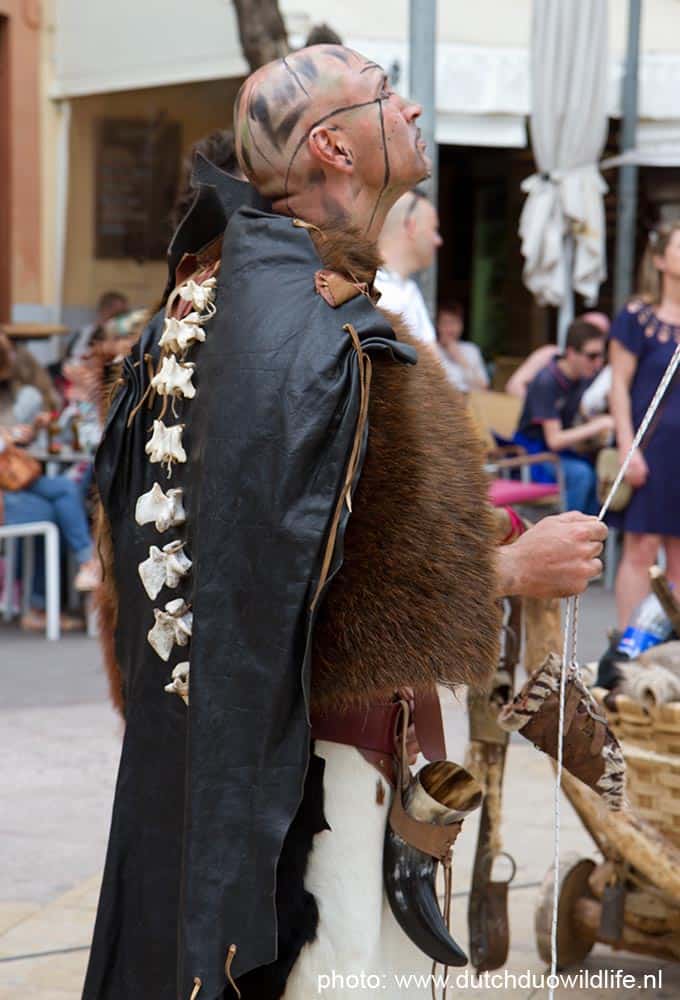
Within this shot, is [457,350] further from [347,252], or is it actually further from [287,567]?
[287,567]

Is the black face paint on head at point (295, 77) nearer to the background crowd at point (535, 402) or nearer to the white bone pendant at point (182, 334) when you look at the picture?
the white bone pendant at point (182, 334)

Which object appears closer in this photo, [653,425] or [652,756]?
[652,756]

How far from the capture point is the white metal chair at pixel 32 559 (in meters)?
7.67

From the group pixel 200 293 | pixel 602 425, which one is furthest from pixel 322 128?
pixel 602 425

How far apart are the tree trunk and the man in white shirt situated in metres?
4.21

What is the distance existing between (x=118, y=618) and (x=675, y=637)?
166 centimetres

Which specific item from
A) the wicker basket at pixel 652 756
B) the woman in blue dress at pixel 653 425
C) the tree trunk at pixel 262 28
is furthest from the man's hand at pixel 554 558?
the tree trunk at pixel 262 28

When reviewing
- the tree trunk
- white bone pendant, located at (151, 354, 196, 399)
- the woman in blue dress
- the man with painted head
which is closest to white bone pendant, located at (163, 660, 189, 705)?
the man with painted head

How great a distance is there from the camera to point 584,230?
9953 millimetres

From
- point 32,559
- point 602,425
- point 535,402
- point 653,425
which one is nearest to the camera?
point 653,425

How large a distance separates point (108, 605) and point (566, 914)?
1537 mm

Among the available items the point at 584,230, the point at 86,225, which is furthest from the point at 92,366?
the point at 86,225

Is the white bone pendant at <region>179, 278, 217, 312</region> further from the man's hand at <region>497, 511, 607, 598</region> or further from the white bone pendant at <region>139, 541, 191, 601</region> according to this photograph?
the man's hand at <region>497, 511, 607, 598</region>

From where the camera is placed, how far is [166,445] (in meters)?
2.20
